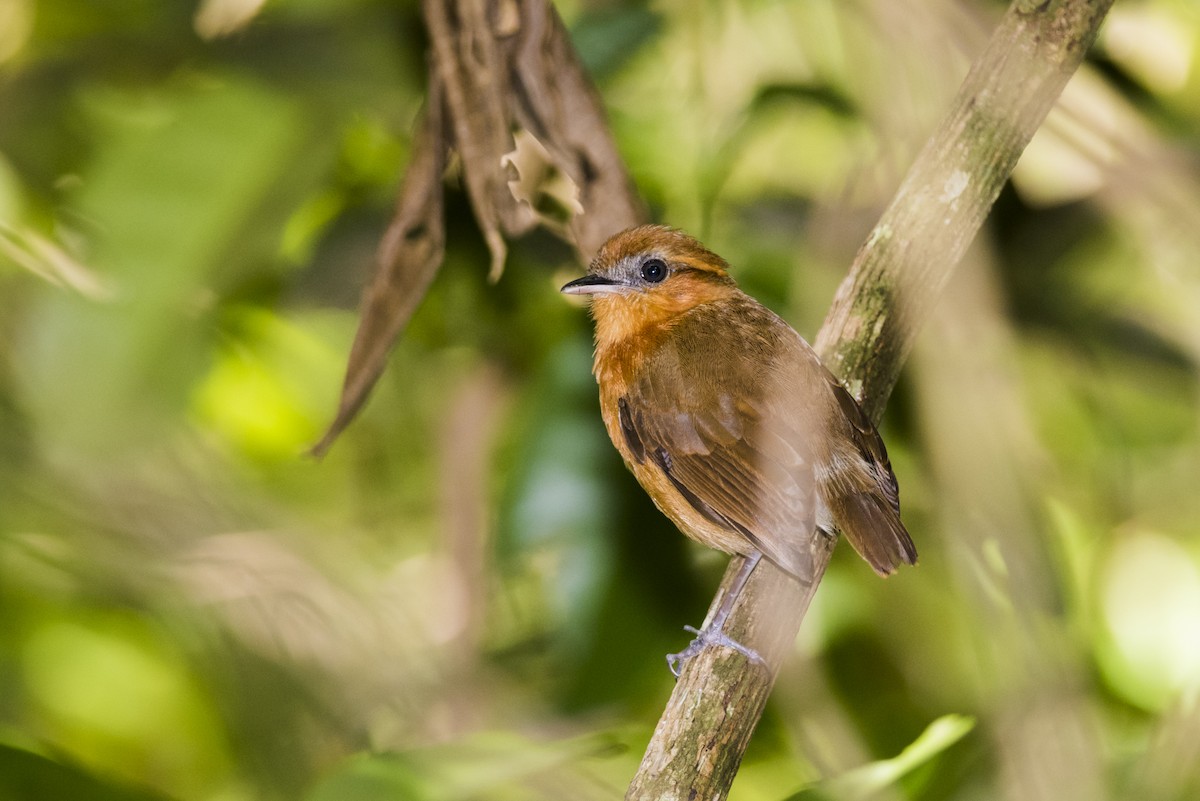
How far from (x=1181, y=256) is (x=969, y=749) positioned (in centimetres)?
190

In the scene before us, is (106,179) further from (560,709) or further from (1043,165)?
(1043,165)

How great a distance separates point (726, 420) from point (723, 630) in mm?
556

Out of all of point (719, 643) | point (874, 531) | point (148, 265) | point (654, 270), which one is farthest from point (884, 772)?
point (148, 265)

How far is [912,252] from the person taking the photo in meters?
2.18

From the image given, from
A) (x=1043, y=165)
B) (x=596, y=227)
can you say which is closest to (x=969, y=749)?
(x=596, y=227)

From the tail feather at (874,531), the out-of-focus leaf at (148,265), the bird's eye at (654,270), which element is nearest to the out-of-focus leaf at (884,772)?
the tail feather at (874,531)

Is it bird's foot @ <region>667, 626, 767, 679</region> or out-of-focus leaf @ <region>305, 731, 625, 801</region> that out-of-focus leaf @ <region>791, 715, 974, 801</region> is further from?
out-of-focus leaf @ <region>305, 731, 625, 801</region>

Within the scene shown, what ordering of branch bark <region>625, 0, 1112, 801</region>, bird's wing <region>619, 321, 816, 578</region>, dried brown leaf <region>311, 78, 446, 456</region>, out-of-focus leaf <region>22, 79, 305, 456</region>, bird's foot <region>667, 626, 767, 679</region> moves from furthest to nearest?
out-of-focus leaf <region>22, 79, 305, 456</region>
bird's wing <region>619, 321, 816, 578</region>
dried brown leaf <region>311, 78, 446, 456</region>
bird's foot <region>667, 626, 767, 679</region>
branch bark <region>625, 0, 1112, 801</region>

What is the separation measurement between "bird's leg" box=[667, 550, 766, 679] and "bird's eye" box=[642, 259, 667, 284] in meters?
0.78

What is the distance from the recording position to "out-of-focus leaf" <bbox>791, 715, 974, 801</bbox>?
2049 mm

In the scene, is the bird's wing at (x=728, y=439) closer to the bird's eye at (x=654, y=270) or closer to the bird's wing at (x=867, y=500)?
the bird's wing at (x=867, y=500)

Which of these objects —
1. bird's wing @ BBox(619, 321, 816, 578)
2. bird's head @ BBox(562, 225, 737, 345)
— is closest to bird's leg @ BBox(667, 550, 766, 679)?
bird's wing @ BBox(619, 321, 816, 578)

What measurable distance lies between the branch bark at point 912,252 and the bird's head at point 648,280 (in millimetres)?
614

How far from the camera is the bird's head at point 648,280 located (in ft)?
9.14
